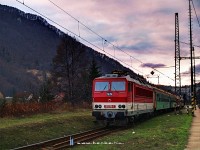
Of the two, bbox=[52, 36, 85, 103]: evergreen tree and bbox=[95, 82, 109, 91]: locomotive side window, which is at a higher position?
bbox=[52, 36, 85, 103]: evergreen tree

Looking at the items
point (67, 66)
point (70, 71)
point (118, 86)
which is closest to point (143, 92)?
point (118, 86)

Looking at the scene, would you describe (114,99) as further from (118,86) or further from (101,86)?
(101,86)

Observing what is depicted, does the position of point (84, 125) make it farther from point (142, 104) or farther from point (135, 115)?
point (142, 104)

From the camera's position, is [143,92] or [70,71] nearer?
[143,92]

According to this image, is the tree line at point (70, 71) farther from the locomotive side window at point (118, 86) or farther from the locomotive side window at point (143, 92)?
the locomotive side window at point (118, 86)

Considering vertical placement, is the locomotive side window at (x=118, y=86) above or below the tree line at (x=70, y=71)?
below

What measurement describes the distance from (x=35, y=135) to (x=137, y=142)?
5903 mm

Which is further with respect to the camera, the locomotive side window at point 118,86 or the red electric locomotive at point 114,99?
the locomotive side window at point 118,86

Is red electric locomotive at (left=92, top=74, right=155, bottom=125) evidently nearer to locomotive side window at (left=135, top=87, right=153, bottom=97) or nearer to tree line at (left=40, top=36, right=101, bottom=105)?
locomotive side window at (left=135, top=87, right=153, bottom=97)

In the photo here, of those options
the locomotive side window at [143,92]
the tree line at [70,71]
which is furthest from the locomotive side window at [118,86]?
the tree line at [70,71]

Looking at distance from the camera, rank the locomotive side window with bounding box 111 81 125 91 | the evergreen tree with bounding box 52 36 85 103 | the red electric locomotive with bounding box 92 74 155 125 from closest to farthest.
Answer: the red electric locomotive with bounding box 92 74 155 125, the locomotive side window with bounding box 111 81 125 91, the evergreen tree with bounding box 52 36 85 103

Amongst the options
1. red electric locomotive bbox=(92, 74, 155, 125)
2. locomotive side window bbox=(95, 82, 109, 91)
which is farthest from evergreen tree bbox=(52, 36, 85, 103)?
red electric locomotive bbox=(92, 74, 155, 125)

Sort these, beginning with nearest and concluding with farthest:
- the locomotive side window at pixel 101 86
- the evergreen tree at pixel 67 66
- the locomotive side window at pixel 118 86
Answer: the locomotive side window at pixel 118 86 < the locomotive side window at pixel 101 86 < the evergreen tree at pixel 67 66

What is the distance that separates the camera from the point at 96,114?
27.3m
